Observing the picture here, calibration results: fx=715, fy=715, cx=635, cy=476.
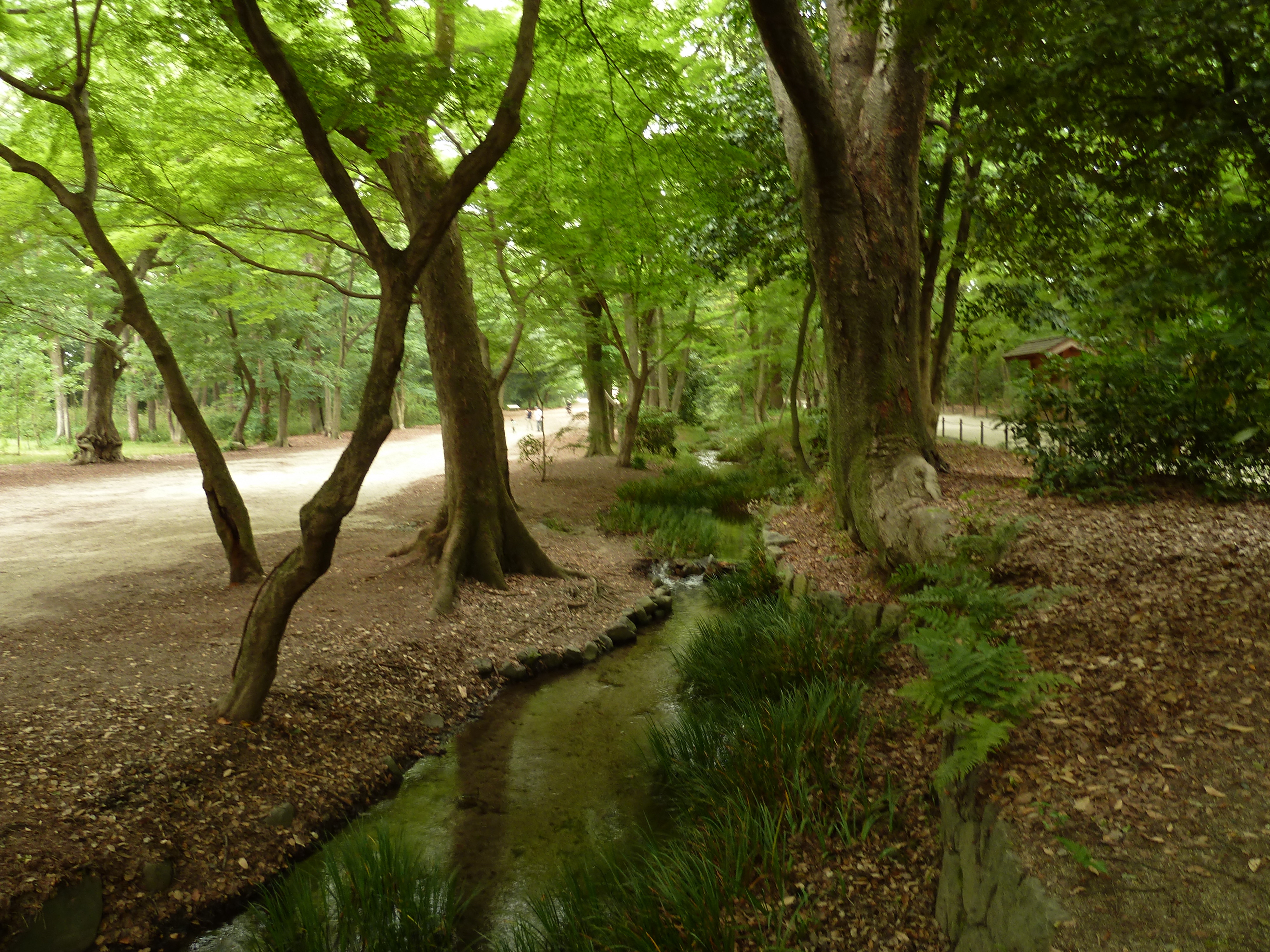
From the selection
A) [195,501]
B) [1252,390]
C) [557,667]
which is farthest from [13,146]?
[1252,390]

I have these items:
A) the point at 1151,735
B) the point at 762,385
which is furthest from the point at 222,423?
the point at 1151,735

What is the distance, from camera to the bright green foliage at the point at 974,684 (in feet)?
8.91

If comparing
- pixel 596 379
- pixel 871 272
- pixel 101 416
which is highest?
pixel 871 272

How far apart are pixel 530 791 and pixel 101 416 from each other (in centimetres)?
1813

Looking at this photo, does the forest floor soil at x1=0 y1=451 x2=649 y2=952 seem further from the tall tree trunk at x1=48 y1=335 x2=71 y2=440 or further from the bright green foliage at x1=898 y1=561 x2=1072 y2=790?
the tall tree trunk at x1=48 y1=335 x2=71 y2=440

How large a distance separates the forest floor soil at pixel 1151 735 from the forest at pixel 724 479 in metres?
0.02

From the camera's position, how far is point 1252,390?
4.94 metres

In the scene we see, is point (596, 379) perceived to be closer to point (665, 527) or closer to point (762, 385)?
point (665, 527)

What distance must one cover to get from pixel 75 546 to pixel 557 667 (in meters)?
6.29

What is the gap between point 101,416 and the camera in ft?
57.2

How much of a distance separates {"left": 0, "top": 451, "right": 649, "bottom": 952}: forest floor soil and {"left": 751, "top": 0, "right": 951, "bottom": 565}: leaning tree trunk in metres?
3.13

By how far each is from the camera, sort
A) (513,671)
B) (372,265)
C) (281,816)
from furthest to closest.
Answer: (513,671) → (372,265) → (281,816)

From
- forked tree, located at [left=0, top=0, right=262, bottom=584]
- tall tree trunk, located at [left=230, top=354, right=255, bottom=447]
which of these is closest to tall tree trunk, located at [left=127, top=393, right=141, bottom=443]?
tall tree trunk, located at [left=230, top=354, right=255, bottom=447]

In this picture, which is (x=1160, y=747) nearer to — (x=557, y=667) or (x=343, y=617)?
(x=557, y=667)
